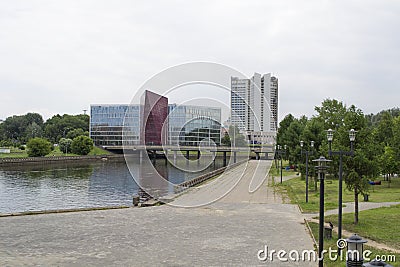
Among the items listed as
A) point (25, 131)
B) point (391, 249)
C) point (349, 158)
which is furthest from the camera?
point (25, 131)

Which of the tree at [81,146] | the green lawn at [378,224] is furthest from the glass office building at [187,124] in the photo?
the tree at [81,146]

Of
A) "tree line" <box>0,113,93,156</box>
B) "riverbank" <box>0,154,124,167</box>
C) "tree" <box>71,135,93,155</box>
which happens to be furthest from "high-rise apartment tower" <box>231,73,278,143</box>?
"tree line" <box>0,113,93,156</box>

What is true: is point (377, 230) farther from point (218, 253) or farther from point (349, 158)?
point (218, 253)

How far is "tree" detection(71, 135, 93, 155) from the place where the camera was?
369ft

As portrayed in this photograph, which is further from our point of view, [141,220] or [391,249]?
[141,220]

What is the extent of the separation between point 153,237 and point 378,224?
10.8m

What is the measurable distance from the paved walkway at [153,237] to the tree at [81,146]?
9043 centimetres

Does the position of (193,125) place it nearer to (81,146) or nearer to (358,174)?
(358,174)

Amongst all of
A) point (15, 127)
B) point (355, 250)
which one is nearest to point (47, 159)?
point (15, 127)

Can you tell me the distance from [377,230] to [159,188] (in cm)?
3250

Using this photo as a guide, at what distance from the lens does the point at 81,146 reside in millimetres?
112688

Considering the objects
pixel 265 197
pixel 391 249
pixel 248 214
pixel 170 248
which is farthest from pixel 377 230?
pixel 265 197

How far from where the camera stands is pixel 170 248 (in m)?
16.0

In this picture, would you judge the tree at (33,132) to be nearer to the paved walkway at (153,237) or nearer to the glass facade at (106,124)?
the glass facade at (106,124)
